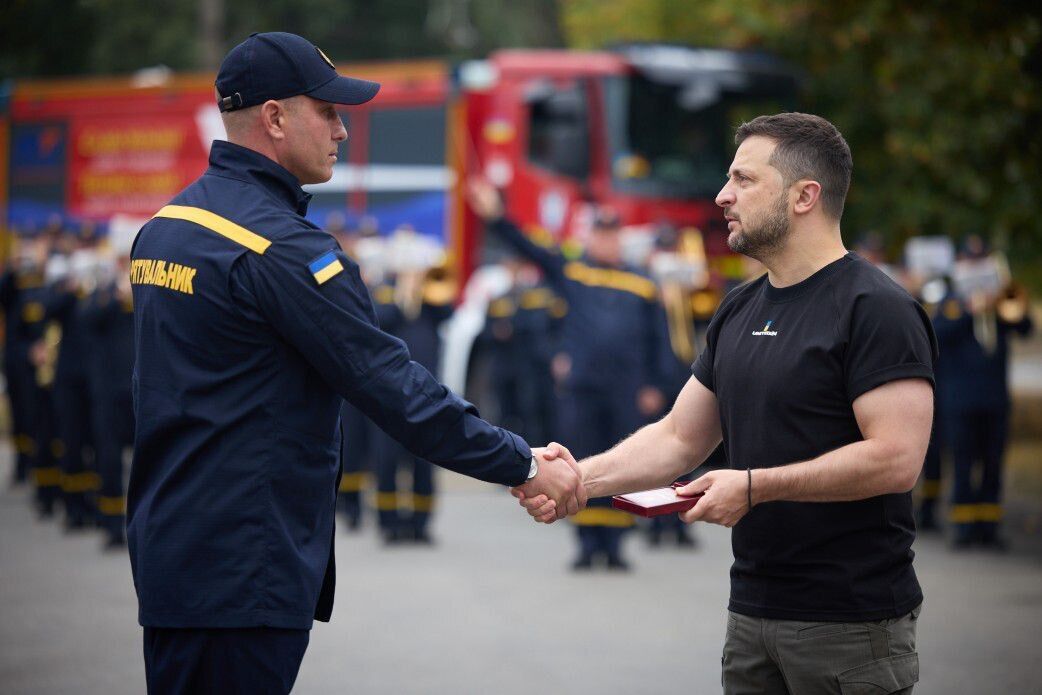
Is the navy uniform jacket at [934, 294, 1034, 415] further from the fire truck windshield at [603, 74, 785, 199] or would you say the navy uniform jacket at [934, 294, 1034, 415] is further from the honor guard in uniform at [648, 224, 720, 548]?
the fire truck windshield at [603, 74, 785, 199]

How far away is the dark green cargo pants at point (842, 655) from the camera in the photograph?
10.8 ft

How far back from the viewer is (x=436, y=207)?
653 inches

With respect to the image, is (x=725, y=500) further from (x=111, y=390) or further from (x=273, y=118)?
(x=111, y=390)

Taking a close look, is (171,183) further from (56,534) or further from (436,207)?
(56,534)

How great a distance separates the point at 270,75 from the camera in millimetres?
3516

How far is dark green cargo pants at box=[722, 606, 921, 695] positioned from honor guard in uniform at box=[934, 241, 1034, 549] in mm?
7632

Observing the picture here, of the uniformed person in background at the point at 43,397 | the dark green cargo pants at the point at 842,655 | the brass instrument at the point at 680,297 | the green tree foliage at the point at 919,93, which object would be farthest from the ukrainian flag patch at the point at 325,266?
the green tree foliage at the point at 919,93

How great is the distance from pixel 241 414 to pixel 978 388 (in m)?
8.63

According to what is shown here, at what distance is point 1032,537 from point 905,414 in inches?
339

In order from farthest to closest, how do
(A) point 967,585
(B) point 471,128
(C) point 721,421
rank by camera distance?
(B) point 471,128
(A) point 967,585
(C) point 721,421

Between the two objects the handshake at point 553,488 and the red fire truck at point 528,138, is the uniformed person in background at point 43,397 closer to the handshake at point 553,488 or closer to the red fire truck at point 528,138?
the red fire truck at point 528,138

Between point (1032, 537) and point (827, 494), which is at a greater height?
point (827, 494)

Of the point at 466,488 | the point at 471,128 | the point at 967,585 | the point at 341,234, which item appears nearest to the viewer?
the point at 967,585

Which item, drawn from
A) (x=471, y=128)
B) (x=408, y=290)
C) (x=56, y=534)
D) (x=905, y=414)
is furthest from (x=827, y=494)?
(x=471, y=128)
